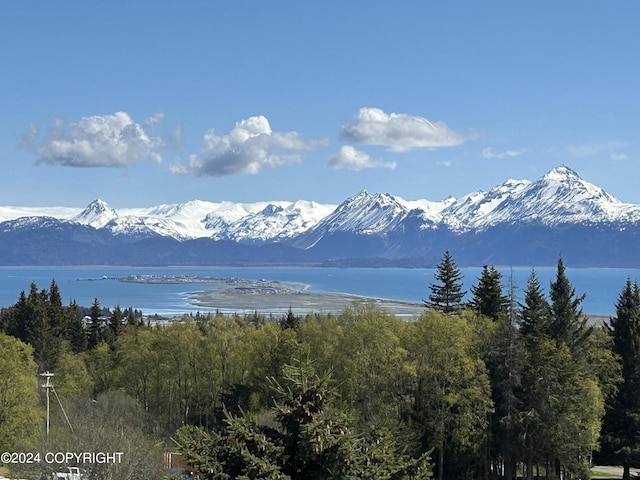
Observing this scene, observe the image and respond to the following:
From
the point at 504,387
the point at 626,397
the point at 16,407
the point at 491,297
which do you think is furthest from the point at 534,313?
the point at 16,407

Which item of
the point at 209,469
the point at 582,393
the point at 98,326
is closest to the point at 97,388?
the point at 98,326

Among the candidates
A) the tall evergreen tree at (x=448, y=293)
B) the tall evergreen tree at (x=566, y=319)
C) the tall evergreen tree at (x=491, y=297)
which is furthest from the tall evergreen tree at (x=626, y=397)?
the tall evergreen tree at (x=448, y=293)

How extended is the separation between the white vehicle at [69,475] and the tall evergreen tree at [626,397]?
2814 cm

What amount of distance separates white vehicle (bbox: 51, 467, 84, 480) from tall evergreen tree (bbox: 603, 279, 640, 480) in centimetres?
2814

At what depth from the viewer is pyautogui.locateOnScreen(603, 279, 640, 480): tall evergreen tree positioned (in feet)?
141

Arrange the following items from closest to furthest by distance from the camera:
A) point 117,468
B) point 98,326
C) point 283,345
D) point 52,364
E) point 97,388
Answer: point 117,468 → point 283,345 → point 97,388 → point 52,364 → point 98,326

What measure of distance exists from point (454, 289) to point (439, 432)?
1497 centimetres

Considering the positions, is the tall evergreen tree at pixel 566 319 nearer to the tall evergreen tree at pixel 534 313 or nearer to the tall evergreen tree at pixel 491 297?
the tall evergreen tree at pixel 534 313

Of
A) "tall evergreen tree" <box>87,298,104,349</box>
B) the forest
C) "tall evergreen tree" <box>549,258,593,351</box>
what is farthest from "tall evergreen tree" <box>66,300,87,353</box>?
"tall evergreen tree" <box>549,258,593,351</box>

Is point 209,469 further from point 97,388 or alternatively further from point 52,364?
point 52,364

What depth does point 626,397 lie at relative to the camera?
44.9m

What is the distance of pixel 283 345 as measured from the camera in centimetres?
4697

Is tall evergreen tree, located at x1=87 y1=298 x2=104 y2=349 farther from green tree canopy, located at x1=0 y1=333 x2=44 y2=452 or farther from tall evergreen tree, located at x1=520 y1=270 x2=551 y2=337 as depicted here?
tall evergreen tree, located at x1=520 y1=270 x2=551 y2=337

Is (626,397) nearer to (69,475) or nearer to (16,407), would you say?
(69,475)
